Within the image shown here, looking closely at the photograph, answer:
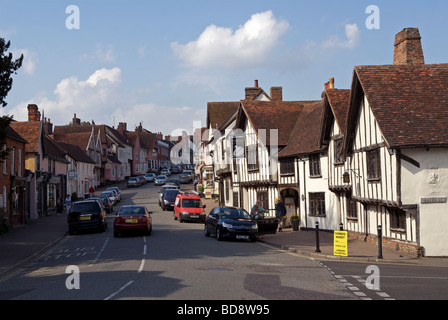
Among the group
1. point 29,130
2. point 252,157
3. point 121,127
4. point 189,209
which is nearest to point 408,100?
point 252,157

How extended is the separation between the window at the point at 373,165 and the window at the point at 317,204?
6502 mm

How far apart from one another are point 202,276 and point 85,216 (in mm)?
15911

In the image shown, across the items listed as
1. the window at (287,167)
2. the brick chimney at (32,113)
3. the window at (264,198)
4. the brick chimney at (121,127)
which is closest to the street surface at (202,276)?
the window at (287,167)

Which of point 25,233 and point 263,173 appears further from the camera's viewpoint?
point 263,173

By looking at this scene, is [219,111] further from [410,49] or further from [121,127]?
[121,127]

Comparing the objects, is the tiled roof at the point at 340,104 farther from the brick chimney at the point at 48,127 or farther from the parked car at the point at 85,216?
the brick chimney at the point at 48,127

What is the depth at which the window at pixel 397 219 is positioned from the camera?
19.5 metres

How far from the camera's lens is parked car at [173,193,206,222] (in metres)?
33.4

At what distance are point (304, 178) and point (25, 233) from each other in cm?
1650

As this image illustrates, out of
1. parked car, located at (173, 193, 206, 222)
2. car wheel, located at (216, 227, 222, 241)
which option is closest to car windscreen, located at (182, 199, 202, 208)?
parked car, located at (173, 193, 206, 222)

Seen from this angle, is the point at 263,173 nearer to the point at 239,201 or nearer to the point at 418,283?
the point at 239,201
